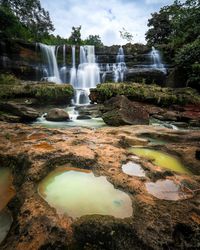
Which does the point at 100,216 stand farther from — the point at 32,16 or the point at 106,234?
the point at 32,16

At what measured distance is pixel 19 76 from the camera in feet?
57.6

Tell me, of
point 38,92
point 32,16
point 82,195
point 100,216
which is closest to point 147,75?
point 38,92

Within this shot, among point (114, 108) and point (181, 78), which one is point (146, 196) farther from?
point (181, 78)

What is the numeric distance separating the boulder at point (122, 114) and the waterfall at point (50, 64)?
471 inches

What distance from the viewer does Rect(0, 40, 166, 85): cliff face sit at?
17.2 metres

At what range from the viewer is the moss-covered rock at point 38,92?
1095cm

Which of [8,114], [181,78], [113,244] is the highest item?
[181,78]

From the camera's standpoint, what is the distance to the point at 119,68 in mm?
19719

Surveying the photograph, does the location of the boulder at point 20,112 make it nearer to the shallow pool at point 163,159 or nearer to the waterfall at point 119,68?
the shallow pool at point 163,159

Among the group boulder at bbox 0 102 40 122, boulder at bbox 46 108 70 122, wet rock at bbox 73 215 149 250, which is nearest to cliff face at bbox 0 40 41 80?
boulder at bbox 0 102 40 122

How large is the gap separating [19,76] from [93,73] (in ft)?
21.9

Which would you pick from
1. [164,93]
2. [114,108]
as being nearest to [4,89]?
[114,108]

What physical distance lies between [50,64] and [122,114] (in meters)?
14.6

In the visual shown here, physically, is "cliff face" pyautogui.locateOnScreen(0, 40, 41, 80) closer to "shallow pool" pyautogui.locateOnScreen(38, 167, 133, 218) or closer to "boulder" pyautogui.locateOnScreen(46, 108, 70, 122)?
"boulder" pyautogui.locateOnScreen(46, 108, 70, 122)
